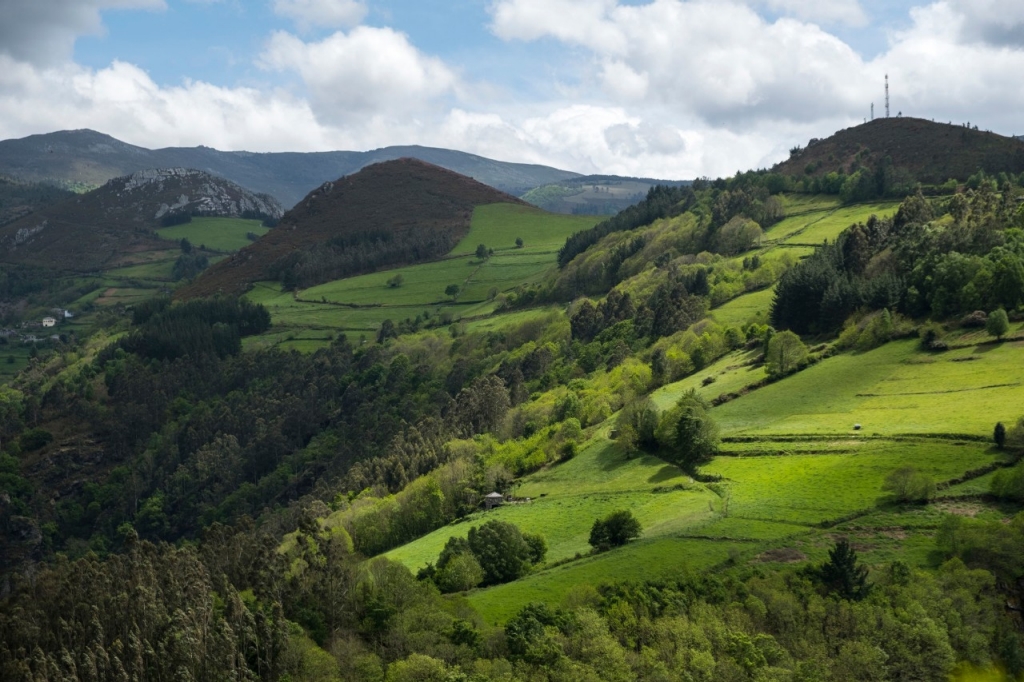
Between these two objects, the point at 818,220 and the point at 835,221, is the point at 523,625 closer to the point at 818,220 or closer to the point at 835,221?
the point at 835,221

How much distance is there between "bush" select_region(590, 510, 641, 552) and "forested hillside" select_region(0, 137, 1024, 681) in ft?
0.78

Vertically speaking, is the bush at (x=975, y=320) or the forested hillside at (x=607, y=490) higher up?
the bush at (x=975, y=320)

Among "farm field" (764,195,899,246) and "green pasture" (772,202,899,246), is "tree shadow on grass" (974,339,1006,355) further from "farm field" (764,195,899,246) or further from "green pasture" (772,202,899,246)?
"farm field" (764,195,899,246)

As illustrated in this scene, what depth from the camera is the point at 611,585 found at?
6831cm

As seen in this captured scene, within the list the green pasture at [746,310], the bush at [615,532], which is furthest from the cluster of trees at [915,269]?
the bush at [615,532]

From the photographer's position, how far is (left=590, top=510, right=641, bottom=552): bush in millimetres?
77875

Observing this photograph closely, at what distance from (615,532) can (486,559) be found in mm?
11072

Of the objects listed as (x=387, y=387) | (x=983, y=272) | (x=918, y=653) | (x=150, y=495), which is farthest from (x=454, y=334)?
(x=918, y=653)

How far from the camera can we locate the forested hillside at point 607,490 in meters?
61.4

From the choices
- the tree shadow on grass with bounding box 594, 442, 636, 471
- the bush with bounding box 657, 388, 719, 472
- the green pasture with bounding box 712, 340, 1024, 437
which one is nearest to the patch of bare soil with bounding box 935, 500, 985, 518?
the green pasture with bounding box 712, 340, 1024, 437

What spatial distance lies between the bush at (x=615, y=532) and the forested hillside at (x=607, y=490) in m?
0.24

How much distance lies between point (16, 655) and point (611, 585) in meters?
39.8

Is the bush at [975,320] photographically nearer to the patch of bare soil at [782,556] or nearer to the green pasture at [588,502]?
the green pasture at [588,502]

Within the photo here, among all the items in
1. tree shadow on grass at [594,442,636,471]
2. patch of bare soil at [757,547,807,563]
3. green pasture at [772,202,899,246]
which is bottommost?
patch of bare soil at [757,547,807,563]
